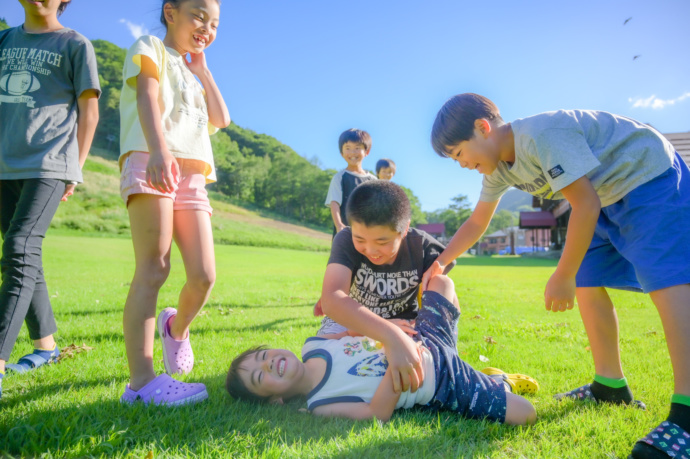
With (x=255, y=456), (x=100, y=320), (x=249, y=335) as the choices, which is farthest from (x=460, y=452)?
(x=100, y=320)

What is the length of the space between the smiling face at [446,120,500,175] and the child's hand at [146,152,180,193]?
148 cm

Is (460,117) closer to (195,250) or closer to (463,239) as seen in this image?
(463,239)

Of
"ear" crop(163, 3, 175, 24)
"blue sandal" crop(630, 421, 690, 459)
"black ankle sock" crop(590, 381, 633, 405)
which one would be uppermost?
"ear" crop(163, 3, 175, 24)

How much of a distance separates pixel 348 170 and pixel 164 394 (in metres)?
3.69

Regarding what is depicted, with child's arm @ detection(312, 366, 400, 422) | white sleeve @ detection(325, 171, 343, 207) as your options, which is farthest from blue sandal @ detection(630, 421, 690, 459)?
white sleeve @ detection(325, 171, 343, 207)

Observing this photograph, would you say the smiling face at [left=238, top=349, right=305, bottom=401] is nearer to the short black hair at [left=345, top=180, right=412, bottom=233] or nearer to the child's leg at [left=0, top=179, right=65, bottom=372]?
the short black hair at [left=345, top=180, right=412, bottom=233]

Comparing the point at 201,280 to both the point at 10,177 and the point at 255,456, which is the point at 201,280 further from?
the point at 10,177

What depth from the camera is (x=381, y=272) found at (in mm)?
2713

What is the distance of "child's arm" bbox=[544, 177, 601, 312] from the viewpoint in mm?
1969

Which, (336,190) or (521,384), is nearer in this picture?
(521,384)

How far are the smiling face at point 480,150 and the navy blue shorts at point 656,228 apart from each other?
25.7 inches

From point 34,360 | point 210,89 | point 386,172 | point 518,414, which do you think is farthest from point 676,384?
point 386,172

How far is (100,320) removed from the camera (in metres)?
4.53

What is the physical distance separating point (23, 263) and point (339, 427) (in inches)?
79.2
